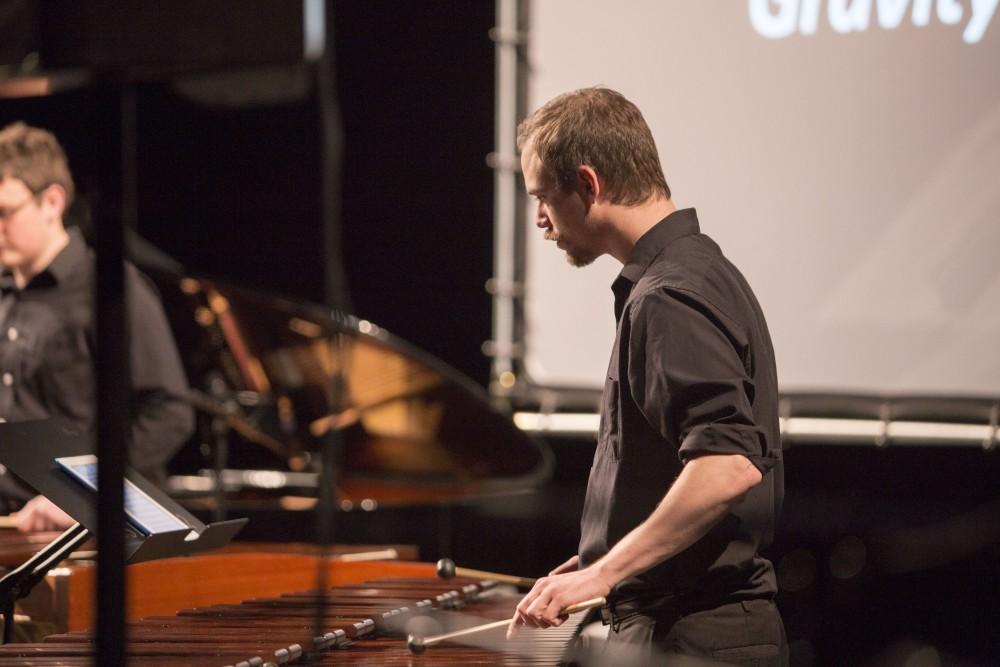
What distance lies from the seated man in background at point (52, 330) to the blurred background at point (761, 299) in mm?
355

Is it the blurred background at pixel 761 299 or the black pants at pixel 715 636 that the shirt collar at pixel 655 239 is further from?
the blurred background at pixel 761 299

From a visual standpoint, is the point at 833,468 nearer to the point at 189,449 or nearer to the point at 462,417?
the point at 462,417

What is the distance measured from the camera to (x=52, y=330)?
3.14 meters

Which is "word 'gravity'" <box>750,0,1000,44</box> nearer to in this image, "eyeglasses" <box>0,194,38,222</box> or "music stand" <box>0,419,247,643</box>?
"eyeglasses" <box>0,194,38,222</box>

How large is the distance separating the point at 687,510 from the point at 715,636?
0.23m

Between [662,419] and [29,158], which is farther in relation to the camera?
[29,158]

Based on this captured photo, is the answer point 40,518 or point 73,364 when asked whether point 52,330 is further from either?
point 40,518

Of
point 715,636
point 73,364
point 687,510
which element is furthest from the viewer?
point 73,364

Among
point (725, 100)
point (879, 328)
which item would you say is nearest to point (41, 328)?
point (725, 100)

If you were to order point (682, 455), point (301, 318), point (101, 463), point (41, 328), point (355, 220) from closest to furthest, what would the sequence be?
point (101, 463), point (682, 455), point (41, 328), point (301, 318), point (355, 220)

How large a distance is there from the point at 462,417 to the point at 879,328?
1251 mm

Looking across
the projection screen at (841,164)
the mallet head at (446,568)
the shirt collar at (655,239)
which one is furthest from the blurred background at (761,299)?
the shirt collar at (655,239)

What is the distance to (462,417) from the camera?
12.3ft

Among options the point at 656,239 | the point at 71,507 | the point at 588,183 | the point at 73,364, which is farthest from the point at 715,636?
the point at 73,364
